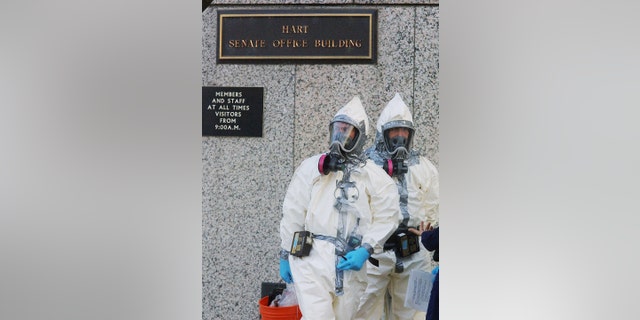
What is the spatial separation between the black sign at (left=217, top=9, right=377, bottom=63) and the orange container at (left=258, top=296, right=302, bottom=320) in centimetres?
135

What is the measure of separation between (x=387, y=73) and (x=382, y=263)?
1.05 m

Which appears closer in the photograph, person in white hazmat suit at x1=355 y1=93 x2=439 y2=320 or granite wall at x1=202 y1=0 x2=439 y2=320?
person in white hazmat suit at x1=355 y1=93 x2=439 y2=320

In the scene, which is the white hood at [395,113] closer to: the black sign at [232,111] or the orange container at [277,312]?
the black sign at [232,111]

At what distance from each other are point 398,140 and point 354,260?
2.53 feet

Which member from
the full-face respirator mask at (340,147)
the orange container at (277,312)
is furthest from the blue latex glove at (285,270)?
the full-face respirator mask at (340,147)

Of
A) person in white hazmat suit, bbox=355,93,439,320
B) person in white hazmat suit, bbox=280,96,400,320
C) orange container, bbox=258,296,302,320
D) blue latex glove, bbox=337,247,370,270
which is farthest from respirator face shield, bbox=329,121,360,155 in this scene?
orange container, bbox=258,296,302,320

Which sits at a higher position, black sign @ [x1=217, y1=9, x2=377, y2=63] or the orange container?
black sign @ [x1=217, y1=9, x2=377, y2=63]

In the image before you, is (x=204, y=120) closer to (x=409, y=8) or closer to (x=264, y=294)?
(x=264, y=294)

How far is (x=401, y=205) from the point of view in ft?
11.0

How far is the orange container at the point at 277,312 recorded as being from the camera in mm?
3281

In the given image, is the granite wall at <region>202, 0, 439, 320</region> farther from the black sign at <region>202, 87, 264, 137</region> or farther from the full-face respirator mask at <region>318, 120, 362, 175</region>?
the full-face respirator mask at <region>318, 120, 362, 175</region>

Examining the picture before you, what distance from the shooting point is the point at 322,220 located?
10.1 ft

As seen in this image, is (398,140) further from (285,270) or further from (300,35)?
(285,270)

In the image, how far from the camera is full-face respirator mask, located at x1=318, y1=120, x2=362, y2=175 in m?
3.19
